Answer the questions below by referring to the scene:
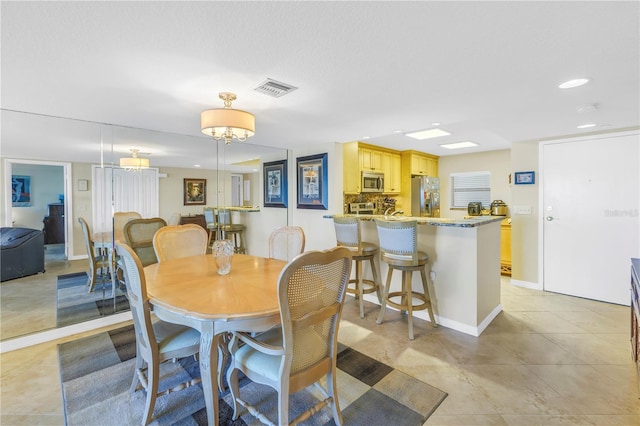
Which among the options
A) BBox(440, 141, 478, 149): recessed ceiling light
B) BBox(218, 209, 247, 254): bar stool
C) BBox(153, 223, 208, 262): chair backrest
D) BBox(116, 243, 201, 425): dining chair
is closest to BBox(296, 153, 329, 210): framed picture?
BBox(218, 209, 247, 254): bar stool

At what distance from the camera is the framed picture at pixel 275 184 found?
16.2 ft

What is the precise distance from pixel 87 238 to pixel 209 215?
4.63 feet

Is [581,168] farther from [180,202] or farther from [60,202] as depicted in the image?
[60,202]

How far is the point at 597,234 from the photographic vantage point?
142 inches

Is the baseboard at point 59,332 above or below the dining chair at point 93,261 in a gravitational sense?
below

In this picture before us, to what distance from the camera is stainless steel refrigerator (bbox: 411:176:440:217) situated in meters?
5.41

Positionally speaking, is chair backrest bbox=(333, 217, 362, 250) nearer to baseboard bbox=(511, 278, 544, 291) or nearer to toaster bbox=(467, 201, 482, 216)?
baseboard bbox=(511, 278, 544, 291)

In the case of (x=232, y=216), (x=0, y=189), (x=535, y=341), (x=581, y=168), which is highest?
(x=581, y=168)

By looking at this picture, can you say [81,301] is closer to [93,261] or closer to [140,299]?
[93,261]

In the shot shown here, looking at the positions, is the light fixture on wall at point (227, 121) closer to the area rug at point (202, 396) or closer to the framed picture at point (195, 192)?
the area rug at point (202, 396)

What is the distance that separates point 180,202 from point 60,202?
1.35 m

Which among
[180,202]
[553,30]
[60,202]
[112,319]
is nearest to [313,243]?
[180,202]

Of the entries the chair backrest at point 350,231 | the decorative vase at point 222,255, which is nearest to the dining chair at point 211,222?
the chair backrest at point 350,231

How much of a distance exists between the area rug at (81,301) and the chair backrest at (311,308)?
2.81 meters
